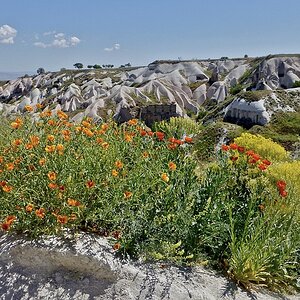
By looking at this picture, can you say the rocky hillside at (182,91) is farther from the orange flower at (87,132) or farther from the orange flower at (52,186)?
the orange flower at (52,186)

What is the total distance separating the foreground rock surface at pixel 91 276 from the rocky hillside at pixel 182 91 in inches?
890

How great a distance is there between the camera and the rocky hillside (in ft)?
89.2

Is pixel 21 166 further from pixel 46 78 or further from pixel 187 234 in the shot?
pixel 46 78

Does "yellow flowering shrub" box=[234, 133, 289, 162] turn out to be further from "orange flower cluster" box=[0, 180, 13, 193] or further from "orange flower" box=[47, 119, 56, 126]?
"orange flower cluster" box=[0, 180, 13, 193]

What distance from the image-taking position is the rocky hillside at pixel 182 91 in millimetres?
27203

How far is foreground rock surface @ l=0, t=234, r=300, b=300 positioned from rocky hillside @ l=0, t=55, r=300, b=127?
2262 centimetres

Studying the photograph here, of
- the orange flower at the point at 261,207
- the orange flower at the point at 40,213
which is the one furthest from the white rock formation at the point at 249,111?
the orange flower at the point at 40,213

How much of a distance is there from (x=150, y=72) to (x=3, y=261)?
102704mm

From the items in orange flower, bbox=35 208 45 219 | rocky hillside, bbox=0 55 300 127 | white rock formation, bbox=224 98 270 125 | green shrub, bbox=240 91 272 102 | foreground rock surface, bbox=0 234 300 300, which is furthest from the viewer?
rocky hillside, bbox=0 55 300 127

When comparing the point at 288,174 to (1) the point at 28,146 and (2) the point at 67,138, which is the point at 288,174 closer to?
(2) the point at 67,138

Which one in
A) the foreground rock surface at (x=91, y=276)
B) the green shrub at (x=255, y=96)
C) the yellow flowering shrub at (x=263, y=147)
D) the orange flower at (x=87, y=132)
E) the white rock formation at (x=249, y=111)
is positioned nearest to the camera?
the foreground rock surface at (x=91, y=276)

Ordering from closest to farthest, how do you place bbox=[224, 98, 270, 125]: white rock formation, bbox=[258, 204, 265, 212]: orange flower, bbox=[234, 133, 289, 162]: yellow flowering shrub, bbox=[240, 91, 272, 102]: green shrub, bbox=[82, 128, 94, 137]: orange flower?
bbox=[258, 204, 265, 212]: orange flower < bbox=[82, 128, 94, 137]: orange flower < bbox=[234, 133, 289, 162]: yellow flowering shrub < bbox=[224, 98, 270, 125]: white rock formation < bbox=[240, 91, 272, 102]: green shrub

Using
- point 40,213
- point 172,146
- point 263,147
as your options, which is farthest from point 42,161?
point 263,147

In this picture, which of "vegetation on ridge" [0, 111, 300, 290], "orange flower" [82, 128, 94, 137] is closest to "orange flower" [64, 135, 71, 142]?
"vegetation on ridge" [0, 111, 300, 290]
